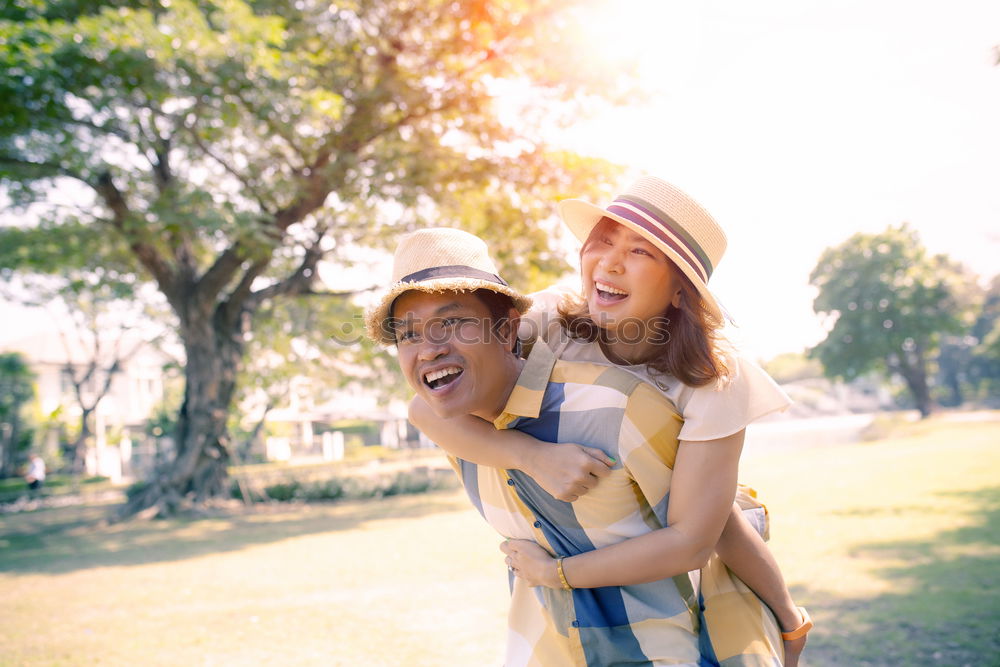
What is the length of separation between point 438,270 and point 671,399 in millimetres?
860

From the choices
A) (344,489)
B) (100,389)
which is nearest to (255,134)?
(344,489)

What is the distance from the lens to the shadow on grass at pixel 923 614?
5301 mm

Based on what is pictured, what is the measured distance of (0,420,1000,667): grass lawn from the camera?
19.3 feet

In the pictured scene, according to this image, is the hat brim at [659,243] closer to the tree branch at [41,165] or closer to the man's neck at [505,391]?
the man's neck at [505,391]

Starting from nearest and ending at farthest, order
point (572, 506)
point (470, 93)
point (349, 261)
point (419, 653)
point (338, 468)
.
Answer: point (572, 506), point (419, 653), point (470, 93), point (349, 261), point (338, 468)

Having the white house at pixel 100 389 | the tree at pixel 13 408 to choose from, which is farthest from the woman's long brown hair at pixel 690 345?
the tree at pixel 13 408

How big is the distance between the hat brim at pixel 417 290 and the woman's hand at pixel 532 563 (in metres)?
0.82

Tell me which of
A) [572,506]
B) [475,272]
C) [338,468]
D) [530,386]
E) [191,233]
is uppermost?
[191,233]

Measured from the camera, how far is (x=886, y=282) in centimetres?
4897

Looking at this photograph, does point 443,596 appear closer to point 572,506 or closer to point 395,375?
point 572,506

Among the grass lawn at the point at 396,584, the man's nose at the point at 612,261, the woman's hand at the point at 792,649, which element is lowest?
the grass lawn at the point at 396,584

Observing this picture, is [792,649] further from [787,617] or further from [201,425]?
→ [201,425]

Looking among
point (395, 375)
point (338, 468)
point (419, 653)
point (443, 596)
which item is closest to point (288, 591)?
point (443, 596)

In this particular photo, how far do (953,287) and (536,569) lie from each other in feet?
182
